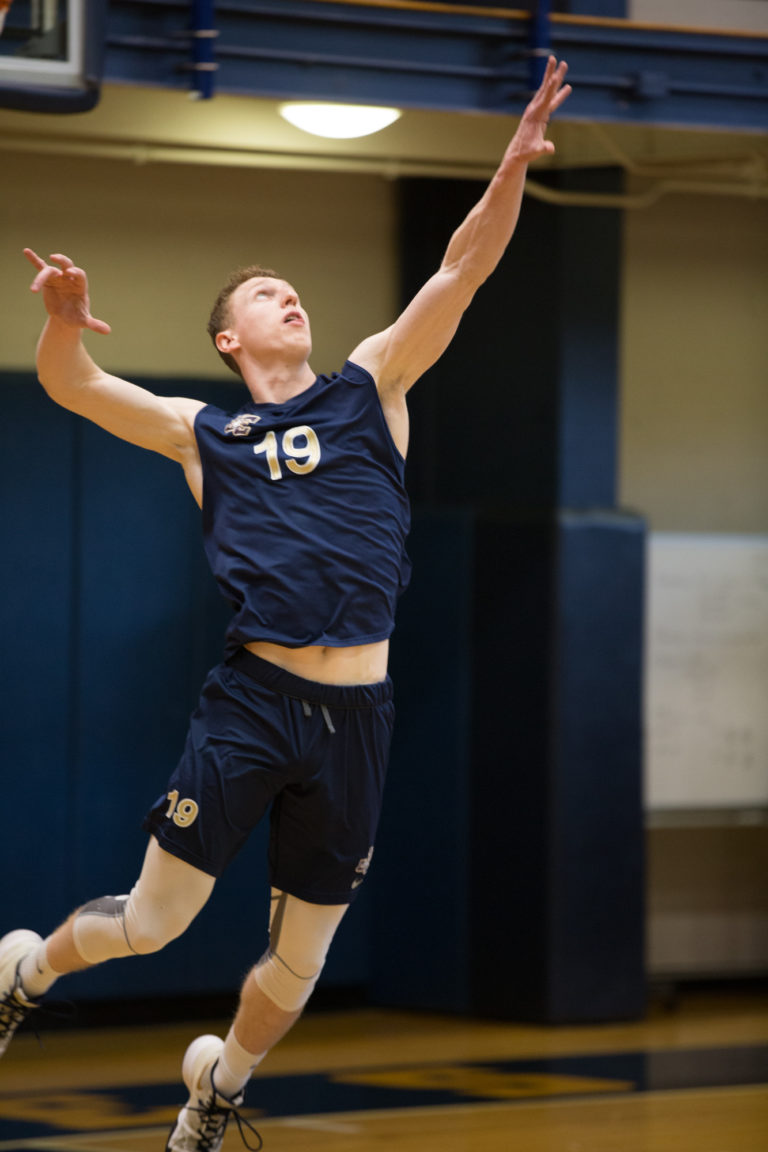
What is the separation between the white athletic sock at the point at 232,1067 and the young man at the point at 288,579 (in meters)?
0.15

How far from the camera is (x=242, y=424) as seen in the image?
3332 mm

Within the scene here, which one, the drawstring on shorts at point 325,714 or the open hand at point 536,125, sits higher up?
the open hand at point 536,125

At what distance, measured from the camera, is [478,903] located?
6.04 metres

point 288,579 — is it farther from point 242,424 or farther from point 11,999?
point 11,999

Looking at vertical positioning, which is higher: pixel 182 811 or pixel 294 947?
pixel 182 811

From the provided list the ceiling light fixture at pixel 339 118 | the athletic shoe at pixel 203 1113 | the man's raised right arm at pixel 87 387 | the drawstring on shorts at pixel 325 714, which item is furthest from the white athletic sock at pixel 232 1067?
the ceiling light fixture at pixel 339 118

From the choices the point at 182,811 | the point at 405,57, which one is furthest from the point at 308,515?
the point at 405,57

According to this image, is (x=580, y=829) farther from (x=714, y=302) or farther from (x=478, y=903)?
(x=714, y=302)

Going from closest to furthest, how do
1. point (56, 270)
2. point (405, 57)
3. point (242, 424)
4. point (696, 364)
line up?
point (56, 270) → point (242, 424) → point (405, 57) → point (696, 364)

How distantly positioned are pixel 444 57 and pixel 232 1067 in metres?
2.97

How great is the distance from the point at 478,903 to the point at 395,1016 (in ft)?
1.71

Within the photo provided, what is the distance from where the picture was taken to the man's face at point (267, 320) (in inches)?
133

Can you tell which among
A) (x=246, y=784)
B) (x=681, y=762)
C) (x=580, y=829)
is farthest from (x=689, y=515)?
(x=246, y=784)

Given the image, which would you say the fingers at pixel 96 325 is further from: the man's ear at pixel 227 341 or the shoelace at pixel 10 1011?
the shoelace at pixel 10 1011
